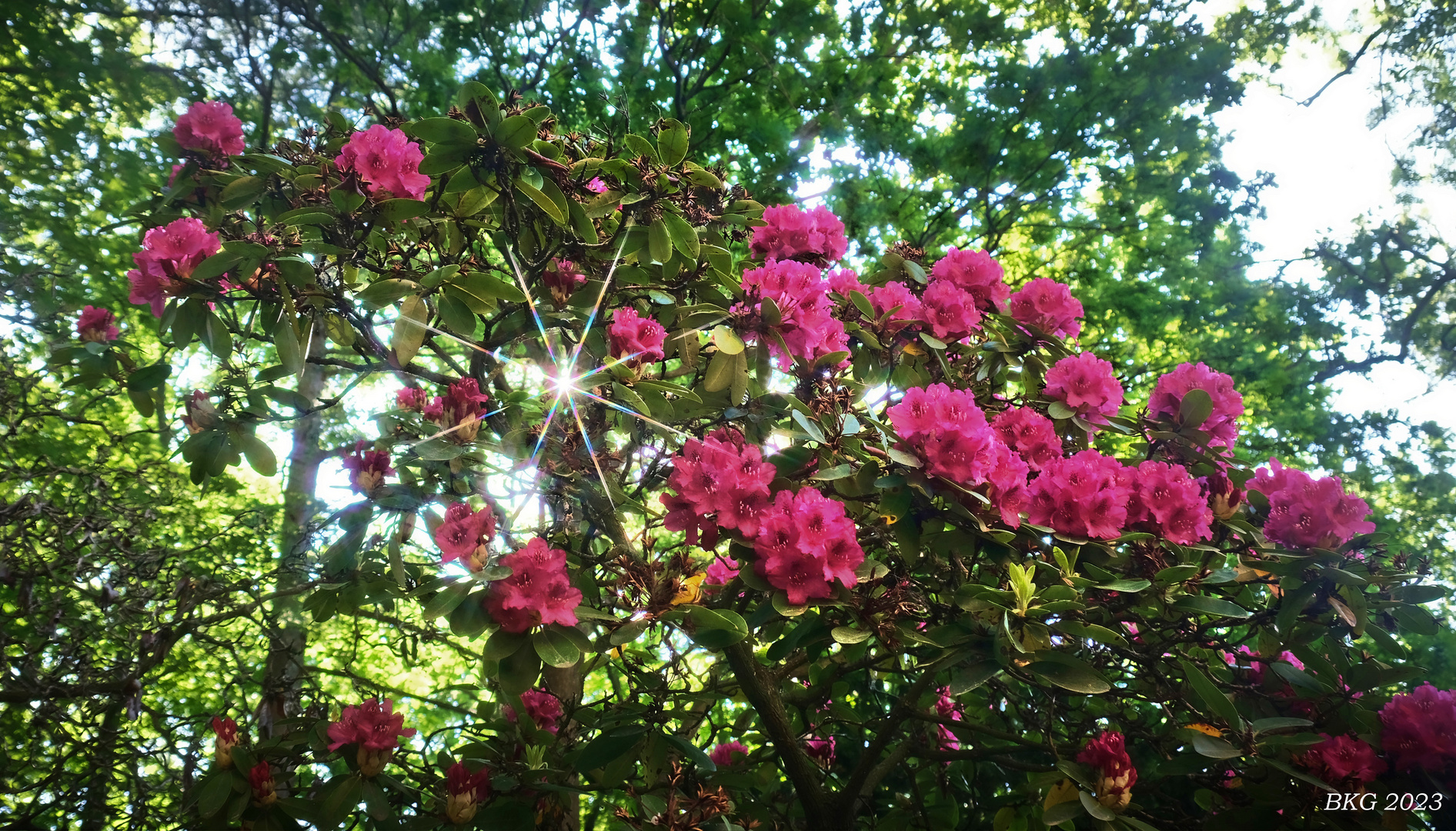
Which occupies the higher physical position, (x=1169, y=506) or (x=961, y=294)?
(x=961, y=294)

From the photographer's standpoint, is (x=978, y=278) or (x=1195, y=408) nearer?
(x=1195, y=408)

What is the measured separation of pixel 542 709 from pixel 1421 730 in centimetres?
208

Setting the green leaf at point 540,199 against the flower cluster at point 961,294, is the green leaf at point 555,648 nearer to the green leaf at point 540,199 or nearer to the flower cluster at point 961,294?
the green leaf at point 540,199

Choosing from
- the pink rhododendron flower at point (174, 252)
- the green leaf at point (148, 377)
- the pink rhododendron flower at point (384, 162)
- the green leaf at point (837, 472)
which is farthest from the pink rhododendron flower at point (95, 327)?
the green leaf at point (837, 472)

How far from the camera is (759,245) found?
7.77 feet

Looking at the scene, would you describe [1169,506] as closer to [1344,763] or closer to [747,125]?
[1344,763]

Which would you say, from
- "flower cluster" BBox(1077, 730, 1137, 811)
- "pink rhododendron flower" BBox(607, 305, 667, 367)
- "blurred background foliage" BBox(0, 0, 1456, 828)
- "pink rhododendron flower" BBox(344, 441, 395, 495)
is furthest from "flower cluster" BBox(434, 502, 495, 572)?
"blurred background foliage" BBox(0, 0, 1456, 828)

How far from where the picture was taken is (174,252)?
5.48 ft

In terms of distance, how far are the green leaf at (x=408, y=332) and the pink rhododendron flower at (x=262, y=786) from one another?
38.6 inches

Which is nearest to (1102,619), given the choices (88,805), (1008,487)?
(1008,487)

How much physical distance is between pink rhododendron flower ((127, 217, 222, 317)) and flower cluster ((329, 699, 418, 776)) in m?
1.03

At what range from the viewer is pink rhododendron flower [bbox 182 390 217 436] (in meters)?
1.79

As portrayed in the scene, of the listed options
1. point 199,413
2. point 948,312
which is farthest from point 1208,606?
point 199,413

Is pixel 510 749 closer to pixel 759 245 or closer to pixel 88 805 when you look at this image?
pixel 88 805
